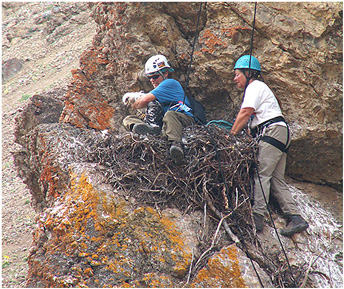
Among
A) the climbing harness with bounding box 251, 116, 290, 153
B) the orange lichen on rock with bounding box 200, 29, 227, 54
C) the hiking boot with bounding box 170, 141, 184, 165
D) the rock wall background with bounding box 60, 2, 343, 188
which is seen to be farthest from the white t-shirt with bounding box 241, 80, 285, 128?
the orange lichen on rock with bounding box 200, 29, 227, 54

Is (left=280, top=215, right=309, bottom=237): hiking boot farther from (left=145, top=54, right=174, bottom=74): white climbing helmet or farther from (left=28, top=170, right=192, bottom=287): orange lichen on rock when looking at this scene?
(left=145, top=54, right=174, bottom=74): white climbing helmet

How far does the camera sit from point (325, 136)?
256 inches

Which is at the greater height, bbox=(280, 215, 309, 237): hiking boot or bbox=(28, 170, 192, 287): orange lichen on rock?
bbox=(28, 170, 192, 287): orange lichen on rock

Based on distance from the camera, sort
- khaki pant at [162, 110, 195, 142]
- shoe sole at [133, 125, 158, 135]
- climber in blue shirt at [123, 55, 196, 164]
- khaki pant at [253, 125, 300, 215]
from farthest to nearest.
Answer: shoe sole at [133, 125, 158, 135], climber in blue shirt at [123, 55, 196, 164], khaki pant at [162, 110, 195, 142], khaki pant at [253, 125, 300, 215]

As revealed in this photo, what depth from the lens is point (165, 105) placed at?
650 centimetres

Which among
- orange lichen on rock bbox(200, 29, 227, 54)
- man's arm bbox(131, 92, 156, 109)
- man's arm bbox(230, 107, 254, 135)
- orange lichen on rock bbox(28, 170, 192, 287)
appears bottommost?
orange lichen on rock bbox(28, 170, 192, 287)

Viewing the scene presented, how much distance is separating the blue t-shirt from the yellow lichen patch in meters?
2.33

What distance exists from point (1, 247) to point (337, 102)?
7.27 meters

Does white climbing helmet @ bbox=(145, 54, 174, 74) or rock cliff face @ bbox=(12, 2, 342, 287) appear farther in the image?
white climbing helmet @ bbox=(145, 54, 174, 74)

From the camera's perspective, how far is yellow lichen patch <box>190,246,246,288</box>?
493cm

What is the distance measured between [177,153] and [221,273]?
1.64 meters

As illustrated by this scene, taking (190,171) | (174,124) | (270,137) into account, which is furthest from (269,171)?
(174,124)

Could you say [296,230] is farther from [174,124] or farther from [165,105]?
[165,105]

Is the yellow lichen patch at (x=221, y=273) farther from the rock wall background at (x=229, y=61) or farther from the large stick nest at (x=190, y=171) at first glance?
the rock wall background at (x=229, y=61)
